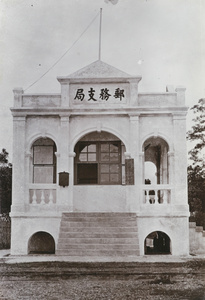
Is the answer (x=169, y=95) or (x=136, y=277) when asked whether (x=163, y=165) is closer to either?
(x=169, y=95)

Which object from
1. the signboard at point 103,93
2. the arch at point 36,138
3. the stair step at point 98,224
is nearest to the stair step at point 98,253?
the stair step at point 98,224

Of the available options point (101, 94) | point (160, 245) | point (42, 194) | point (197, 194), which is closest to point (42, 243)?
point (42, 194)

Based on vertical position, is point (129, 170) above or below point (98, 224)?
above

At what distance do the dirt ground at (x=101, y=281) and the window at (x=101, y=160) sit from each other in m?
4.06

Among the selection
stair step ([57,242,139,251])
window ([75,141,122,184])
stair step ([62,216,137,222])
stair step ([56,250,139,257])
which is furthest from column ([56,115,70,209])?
stair step ([56,250,139,257])

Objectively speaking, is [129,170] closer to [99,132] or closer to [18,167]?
[99,132]

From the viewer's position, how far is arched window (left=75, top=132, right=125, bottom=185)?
46.4 ft

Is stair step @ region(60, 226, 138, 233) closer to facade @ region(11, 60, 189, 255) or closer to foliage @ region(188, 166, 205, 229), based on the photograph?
facade @ region(11, 60, 189, 255)

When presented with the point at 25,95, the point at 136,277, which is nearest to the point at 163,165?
the point at 25,95

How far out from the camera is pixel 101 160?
46.4 feet

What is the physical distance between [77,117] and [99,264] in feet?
15.9

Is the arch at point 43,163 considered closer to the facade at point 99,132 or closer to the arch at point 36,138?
the facade at point 99,132

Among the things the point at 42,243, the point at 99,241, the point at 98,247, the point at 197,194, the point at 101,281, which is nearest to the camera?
the point at 101,281

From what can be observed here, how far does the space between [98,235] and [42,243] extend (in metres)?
2.80
